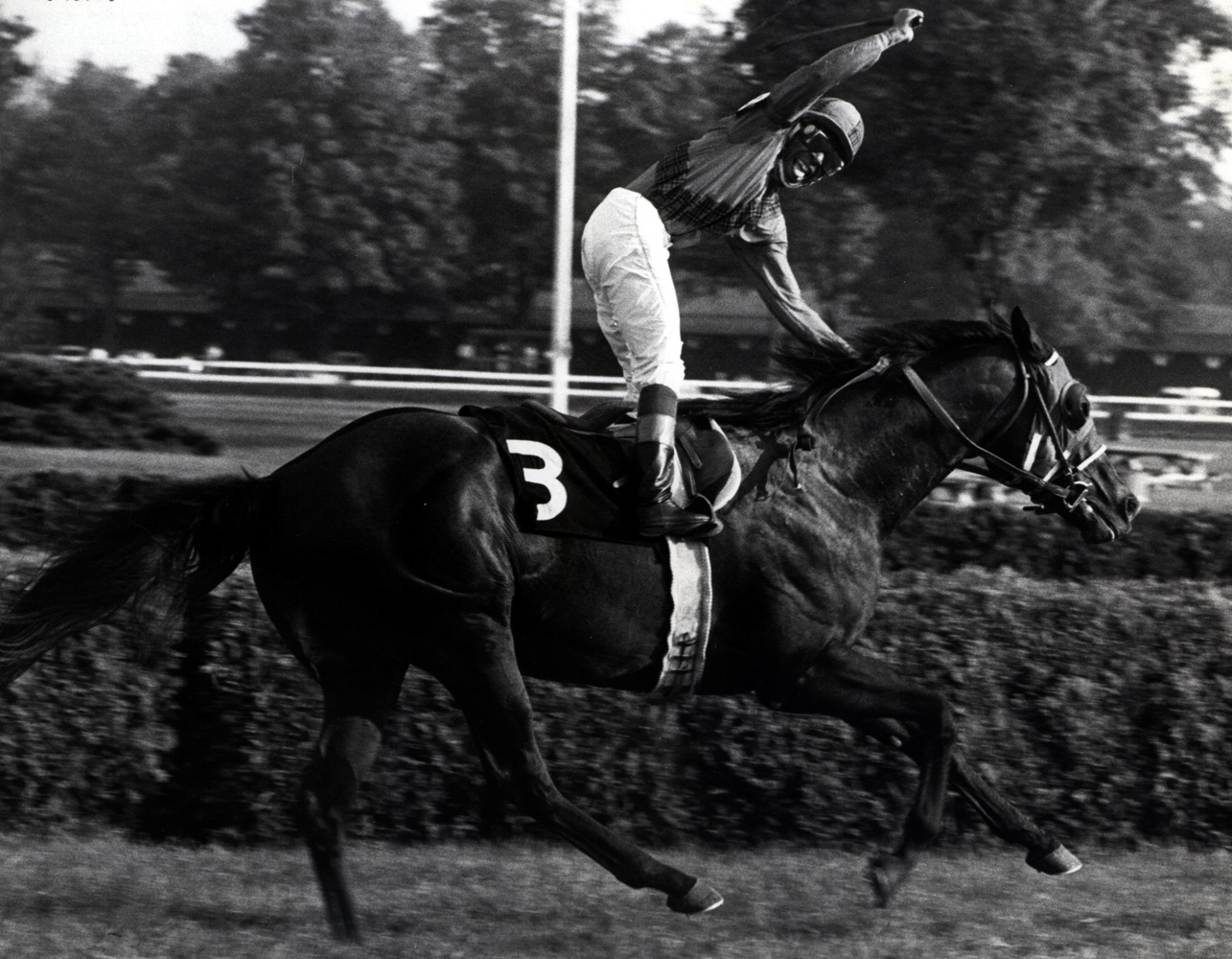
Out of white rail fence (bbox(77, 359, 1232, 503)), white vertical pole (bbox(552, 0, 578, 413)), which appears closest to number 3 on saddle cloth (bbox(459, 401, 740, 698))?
white vertical pole (bbox(552, 0, 578, 413))

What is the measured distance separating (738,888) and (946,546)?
413 cm

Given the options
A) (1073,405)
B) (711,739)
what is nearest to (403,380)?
(711,739)

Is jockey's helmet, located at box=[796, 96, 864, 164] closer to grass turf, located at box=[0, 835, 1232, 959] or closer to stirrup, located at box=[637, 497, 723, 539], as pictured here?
stirrup, located at box=[637, 497, 723, 539]

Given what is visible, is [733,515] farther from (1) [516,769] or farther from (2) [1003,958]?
(2) [1003,958]

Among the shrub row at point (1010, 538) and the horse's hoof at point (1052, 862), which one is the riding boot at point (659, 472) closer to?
the horse's hoof at point (1052, 862)

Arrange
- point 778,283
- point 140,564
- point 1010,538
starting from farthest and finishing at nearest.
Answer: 1. point 1010,538
2. point 778,283
3. point 140,564

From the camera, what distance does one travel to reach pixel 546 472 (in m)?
3.70

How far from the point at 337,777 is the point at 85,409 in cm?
805

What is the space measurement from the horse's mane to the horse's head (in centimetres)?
14

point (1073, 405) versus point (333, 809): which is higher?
point (1073, 405)

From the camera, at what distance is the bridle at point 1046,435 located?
414cm

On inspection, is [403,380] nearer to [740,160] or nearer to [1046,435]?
[740,160]

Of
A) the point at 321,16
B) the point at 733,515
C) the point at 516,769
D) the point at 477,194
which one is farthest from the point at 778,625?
the point at 321,16

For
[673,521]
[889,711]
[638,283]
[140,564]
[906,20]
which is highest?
[906,20]
